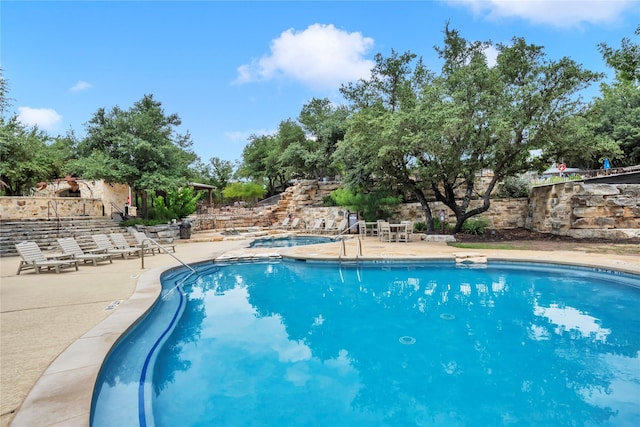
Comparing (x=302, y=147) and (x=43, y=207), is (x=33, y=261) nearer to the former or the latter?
(x=43, y=207)

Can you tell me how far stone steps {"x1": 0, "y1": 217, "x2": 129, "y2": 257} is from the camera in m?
11.8

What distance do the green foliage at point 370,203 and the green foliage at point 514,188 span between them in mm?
5100

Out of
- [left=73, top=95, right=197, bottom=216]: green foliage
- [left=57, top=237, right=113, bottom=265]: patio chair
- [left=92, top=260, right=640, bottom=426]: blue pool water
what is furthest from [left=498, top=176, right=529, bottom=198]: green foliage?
[left=57, top=237, right=113, bottom=265]: patio chair

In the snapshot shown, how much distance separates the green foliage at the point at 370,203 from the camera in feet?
53.5

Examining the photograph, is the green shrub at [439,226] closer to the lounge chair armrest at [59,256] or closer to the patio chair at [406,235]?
the patio chair at [406,235]

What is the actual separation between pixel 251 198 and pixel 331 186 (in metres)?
14.5

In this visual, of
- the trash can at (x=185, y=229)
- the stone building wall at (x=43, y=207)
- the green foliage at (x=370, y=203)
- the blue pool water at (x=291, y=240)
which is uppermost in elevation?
the stone building wall at (x=43, y=207)

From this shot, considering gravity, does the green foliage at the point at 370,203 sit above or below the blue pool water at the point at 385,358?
above

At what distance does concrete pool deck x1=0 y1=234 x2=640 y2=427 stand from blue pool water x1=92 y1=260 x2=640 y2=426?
29 centimetres

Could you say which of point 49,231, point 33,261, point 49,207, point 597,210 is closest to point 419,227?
point 597,210

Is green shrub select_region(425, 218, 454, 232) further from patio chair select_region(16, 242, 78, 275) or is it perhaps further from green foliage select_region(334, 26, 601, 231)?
patio chair select_region(16, 242, 78, 275)

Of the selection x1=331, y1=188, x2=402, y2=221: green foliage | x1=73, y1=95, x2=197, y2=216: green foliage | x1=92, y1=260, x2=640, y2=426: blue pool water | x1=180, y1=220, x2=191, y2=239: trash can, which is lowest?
x1=92, y1=260, x2=640, y2=426: blue pool water

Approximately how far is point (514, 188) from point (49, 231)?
20223 millimetres

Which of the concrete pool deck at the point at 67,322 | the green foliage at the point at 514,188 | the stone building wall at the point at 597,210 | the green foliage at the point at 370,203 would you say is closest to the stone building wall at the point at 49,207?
the concrete pool deck at the point at 67,322
